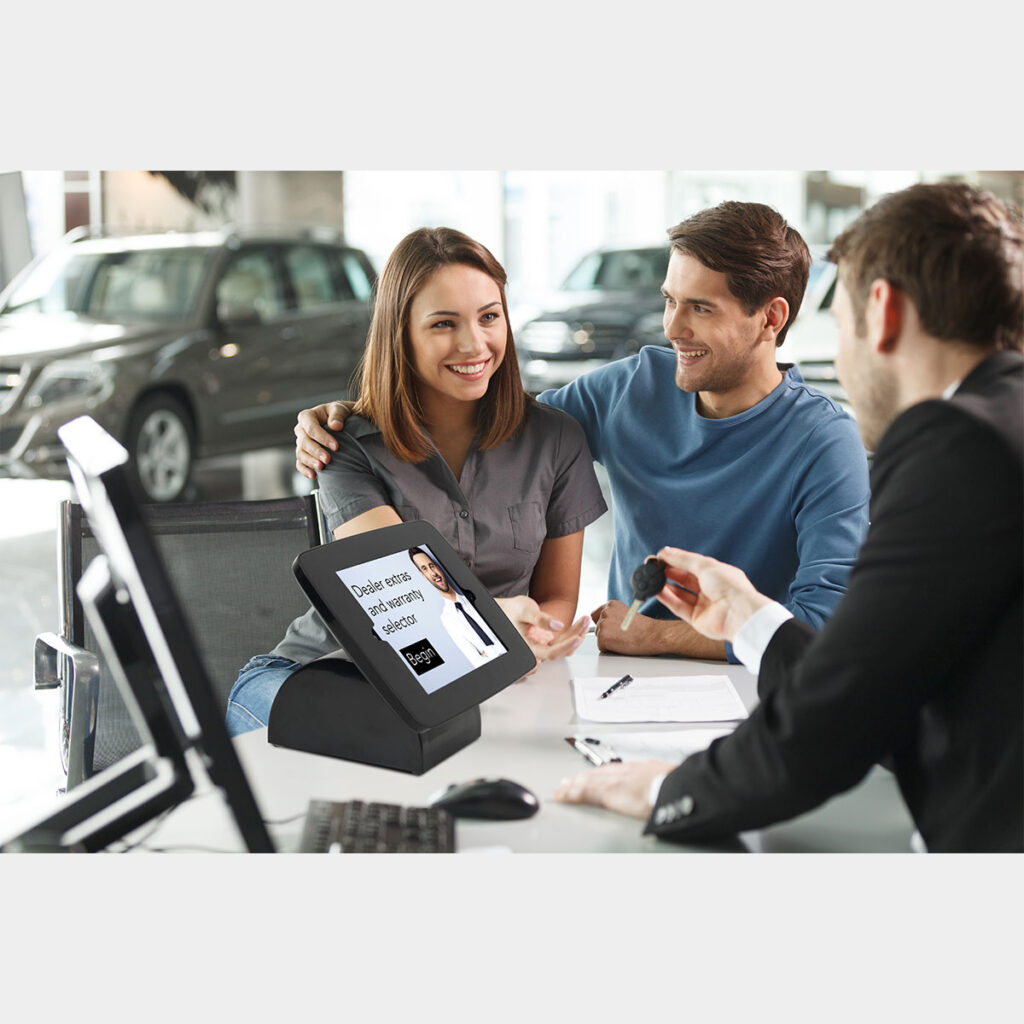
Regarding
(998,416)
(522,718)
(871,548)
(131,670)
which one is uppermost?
(998,416)

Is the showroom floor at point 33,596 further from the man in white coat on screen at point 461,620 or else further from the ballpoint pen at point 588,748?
the ballpoint pen at point 588,748

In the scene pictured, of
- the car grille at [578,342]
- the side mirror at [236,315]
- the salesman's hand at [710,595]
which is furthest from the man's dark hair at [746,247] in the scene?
the car grille at [578,342]

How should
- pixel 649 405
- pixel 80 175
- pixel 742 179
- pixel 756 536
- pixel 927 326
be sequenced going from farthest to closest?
pixel 742 179 → pixel 80 175 → pixel 649 405 → pixel 756 536 → pixel 927 326

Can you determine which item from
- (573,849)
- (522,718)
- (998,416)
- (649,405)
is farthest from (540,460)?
(998,416)

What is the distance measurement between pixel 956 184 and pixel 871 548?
0.41 metres

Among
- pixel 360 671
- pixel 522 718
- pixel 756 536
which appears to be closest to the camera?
pixel 360 671

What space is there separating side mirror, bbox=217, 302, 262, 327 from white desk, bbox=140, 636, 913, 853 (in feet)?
16.1

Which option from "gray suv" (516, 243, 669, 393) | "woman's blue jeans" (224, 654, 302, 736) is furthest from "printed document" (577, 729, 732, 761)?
"gray suv" (516, 243, 669, 393)

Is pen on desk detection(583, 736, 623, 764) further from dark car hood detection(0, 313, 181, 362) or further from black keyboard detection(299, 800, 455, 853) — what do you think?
dark car hood detection(0, 313, 181, 362)

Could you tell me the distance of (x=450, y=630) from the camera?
1.56 meters

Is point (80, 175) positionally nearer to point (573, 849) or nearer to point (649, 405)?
point (649, 405)

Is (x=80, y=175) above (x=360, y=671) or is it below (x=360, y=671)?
above

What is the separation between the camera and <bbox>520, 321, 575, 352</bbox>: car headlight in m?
8.31

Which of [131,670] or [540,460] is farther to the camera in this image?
[540,460]
